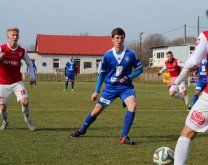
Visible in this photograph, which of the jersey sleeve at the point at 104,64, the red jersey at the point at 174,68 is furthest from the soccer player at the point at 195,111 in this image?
the red jersey at the point at 174,68

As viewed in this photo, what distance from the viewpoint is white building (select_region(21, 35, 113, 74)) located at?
72625 mm

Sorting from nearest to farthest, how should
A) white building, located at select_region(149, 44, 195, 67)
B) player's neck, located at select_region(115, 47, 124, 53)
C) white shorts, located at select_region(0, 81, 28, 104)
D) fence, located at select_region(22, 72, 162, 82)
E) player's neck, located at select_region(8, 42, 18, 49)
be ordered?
player's neck, located at select_region(115, 47, 124, 53) < player's neck, located at select_region(8, 42, 18, 49) < white shorts, located at select_region(0, 81, 28, 104) < fence, located at select_region(22, 72, 162, 82) < white building, located at select_region(149, 44, 195, 67)

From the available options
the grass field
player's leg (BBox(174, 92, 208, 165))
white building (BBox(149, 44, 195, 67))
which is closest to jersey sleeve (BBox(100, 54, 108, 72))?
the grass field

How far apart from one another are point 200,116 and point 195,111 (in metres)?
0.08

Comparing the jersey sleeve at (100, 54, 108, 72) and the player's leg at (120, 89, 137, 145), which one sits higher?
the jersey sleeve at (100, 54, 108, 72)

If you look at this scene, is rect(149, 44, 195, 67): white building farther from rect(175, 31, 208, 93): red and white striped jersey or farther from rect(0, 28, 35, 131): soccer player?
rect(175, 31, 208, 93): red and white striped jersey

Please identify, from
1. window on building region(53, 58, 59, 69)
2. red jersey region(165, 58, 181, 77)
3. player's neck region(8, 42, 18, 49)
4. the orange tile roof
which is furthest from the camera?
window on building region(53, 58, 59, 69)

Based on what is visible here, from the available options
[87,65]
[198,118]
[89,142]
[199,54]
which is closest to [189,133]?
[198,118]

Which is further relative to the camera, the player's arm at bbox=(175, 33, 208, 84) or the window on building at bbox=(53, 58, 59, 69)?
the window on building at bbox=(53, 58, 59, 69)

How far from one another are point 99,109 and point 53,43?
66.9 m

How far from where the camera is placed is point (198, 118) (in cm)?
477

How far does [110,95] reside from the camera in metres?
8.41

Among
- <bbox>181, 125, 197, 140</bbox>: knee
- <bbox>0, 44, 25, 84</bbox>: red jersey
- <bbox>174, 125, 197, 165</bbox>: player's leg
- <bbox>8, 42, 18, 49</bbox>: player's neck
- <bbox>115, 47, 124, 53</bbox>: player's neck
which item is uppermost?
<bbox>8, 42, 18, 49</bbox>: player's neck

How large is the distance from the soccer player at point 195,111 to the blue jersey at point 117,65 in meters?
3.25
